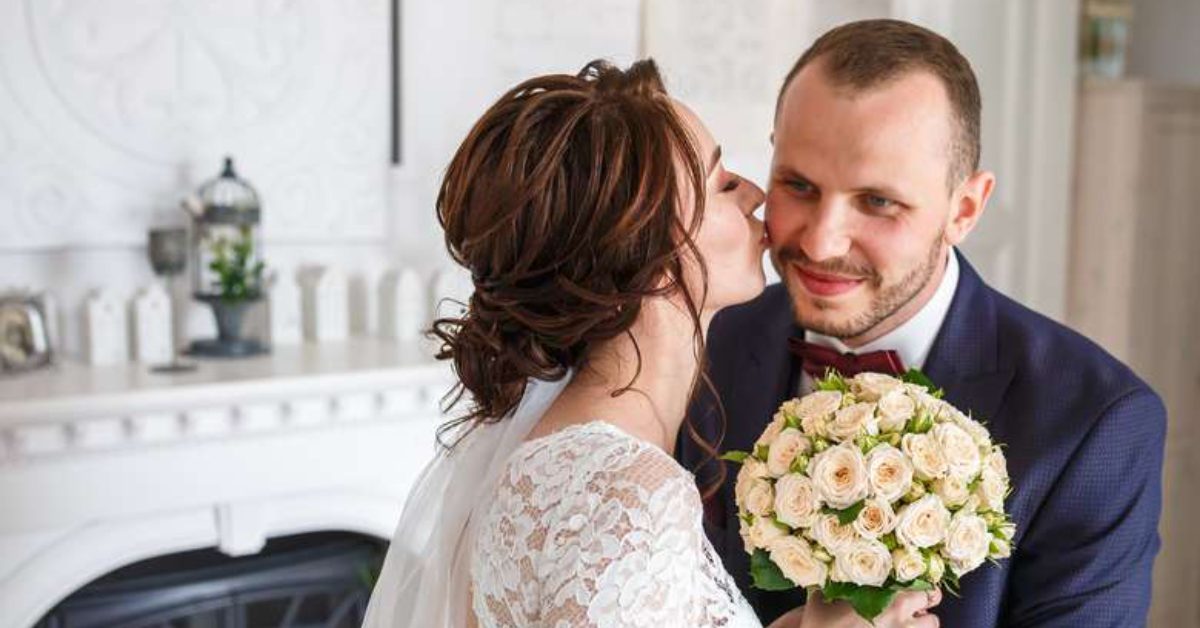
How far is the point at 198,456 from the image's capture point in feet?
9.82

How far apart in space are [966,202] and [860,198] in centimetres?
19

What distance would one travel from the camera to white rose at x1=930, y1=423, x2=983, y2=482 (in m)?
1.57

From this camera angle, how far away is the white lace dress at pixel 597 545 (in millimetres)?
1484

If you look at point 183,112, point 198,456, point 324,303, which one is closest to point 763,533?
point 198,456

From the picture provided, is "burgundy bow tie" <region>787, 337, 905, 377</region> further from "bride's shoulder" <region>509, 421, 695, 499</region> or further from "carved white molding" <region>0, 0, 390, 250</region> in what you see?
"carved white molding" <region>0, 0, 390, 250</region>

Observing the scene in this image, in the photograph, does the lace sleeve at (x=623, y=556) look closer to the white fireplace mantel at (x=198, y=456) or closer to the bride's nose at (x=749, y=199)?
the bride's nose at (x=749, y=199)

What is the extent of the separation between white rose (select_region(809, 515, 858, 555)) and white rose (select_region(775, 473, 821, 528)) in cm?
1

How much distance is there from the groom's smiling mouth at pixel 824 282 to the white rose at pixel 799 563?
0.55 meters

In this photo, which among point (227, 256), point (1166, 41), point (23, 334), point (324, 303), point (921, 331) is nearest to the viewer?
point (921, 331)

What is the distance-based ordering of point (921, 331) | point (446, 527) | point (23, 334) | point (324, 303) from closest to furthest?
point (446, 527) → point (921, 331) → point (23, 334) → point (324, 303)

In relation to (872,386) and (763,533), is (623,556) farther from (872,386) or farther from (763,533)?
(872,386)

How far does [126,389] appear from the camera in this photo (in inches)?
111

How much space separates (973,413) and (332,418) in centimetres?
167

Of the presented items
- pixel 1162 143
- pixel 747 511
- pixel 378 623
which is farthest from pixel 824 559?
pixel 1162 143
